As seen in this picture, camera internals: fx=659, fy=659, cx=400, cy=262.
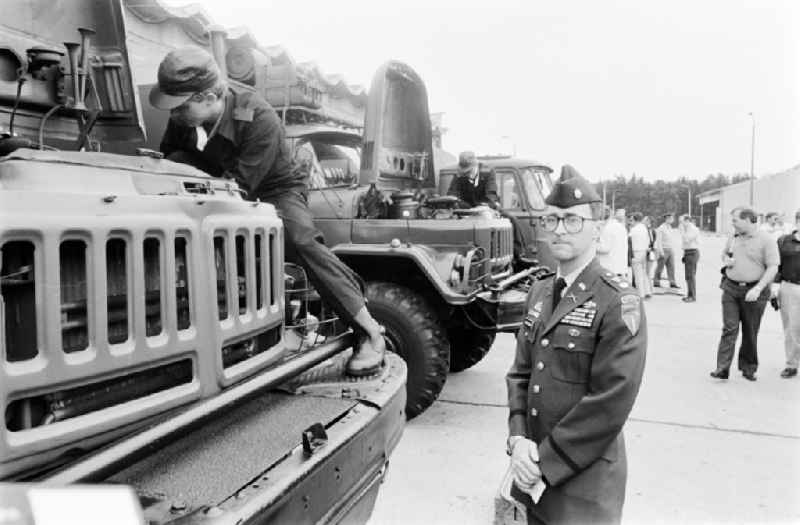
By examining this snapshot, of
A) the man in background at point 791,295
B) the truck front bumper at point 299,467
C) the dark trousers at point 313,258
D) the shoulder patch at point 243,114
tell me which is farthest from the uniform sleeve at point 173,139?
the man in background at point 791,295

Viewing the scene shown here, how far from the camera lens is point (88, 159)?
1845 millimetres

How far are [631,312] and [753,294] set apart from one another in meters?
4.43

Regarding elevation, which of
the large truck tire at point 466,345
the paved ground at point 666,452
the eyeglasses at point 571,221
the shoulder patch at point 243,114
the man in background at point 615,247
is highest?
the shoulder patch at point 243,114

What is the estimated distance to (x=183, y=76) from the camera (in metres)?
2.39

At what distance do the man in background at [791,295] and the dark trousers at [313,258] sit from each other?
4.80m

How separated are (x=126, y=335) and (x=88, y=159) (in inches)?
20.9

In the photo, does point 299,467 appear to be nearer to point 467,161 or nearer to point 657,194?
point 467,161

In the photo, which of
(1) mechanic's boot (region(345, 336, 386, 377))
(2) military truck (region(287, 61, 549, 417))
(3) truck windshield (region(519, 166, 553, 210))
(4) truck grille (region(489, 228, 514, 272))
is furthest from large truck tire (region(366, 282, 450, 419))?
(3) truck windshield (region(519, 166, 553, 210))

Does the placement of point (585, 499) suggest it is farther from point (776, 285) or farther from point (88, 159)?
point (776, 285)

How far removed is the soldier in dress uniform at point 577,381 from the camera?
188 centimetres

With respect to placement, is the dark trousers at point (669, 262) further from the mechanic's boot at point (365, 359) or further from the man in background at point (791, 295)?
the mechanic's boot at point (365, 359)

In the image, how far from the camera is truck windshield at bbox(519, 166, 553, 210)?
8.38m

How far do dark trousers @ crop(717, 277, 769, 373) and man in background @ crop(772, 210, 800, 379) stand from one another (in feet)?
1.42

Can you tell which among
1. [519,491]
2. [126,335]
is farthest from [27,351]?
[519,491]
